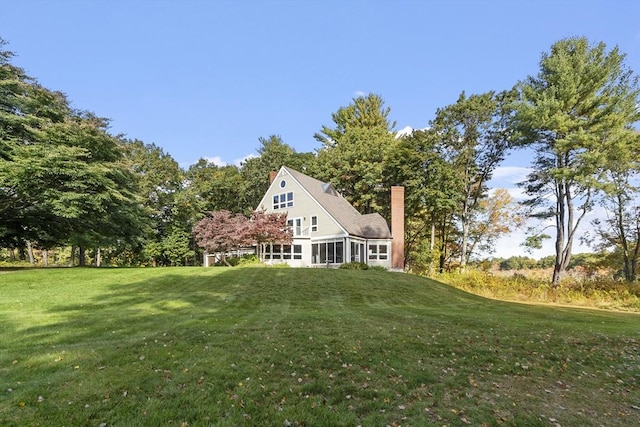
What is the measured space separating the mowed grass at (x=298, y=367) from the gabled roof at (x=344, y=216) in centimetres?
1907

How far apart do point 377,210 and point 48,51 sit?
30.3 meters

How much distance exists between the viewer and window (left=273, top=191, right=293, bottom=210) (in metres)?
32.4

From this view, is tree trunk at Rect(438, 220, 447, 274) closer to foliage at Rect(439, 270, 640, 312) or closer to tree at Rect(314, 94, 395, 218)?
tree at Rect(314, 94, 395, 218)

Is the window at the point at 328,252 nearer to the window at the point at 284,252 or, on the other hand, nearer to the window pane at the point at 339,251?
the window pane at the point at 339,251

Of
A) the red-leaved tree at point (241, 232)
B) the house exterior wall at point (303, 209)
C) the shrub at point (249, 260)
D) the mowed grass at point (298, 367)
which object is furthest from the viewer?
the house exterior wall at point (303, 209)

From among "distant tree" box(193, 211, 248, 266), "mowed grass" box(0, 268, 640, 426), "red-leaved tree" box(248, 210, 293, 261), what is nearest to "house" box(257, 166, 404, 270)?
"red-leaved tree" box(248, 210, 293, 261)

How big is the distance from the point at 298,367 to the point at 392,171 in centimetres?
3245

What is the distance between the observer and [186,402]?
446 cm

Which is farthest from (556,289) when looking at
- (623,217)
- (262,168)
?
(262,168)

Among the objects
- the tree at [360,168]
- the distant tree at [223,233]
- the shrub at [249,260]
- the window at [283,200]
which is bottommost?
the shrub at [249,260]

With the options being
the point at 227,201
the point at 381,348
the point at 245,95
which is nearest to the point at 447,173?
the point at 245,95

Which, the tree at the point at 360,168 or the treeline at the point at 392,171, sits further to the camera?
the tree at the point at 360,168

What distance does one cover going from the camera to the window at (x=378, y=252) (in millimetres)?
31781

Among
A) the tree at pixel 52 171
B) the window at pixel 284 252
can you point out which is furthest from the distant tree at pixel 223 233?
the tree at pixel 52 171
